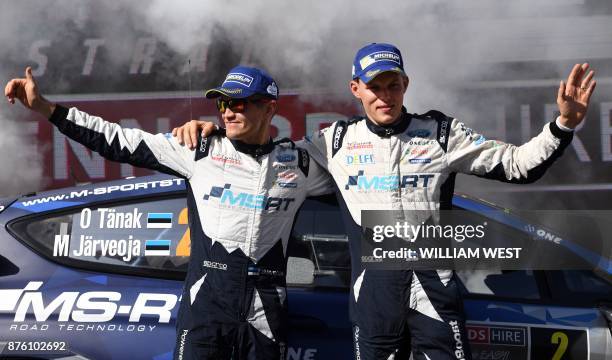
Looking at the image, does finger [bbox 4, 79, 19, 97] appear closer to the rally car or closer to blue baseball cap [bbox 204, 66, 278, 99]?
blue baseball cap [bbox 204, 66, 278, 99]

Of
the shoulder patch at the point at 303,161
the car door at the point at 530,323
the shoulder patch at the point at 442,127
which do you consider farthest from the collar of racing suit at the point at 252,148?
the car door at the point at 530,323

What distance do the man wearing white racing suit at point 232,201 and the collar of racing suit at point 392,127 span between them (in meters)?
0.26

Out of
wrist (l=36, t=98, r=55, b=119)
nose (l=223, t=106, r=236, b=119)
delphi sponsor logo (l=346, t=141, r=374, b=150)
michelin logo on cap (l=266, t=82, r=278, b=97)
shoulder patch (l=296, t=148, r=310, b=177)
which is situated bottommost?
shoulder patch (l=296, t=148, r=310, b=177)

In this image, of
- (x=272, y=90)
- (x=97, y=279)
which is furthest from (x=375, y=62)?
(x=97, y=279)

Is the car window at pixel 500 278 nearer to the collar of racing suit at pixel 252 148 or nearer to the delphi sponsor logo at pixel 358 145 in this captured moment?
the delphi sponsor logo at pixel 358 145

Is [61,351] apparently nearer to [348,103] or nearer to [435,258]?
[435,258]

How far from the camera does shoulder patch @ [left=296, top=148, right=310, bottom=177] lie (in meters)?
2.87

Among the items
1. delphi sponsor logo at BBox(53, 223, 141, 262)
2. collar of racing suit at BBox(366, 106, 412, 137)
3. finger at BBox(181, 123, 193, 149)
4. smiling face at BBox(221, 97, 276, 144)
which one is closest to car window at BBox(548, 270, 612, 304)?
collar of racing suit at BBox(366, 106, 412, 137)

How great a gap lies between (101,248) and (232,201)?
32.6 inches

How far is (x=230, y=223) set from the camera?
273 centimetres

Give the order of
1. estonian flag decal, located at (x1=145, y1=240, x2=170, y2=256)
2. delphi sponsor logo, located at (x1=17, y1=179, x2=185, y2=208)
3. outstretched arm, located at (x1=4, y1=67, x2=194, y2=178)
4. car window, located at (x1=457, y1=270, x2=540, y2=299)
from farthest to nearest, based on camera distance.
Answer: delphi sponsor logo, located at (x1=17, y1=179, x2=185, y2=208) < estonian flag decal, located at (x1=145, y1=240, x2=170, y2=256) < car window, located at (x1=457, y1=270, x2=540, y2=299) < outstretched arm, located at (x1=4, y1=67, x2=194, y2=178)

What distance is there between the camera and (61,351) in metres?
3.08

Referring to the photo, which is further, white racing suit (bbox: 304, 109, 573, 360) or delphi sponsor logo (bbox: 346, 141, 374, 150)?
delphi sponsor logo (bbox: 346, 141, 374, 150)

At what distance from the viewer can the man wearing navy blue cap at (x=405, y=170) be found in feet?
8.63
